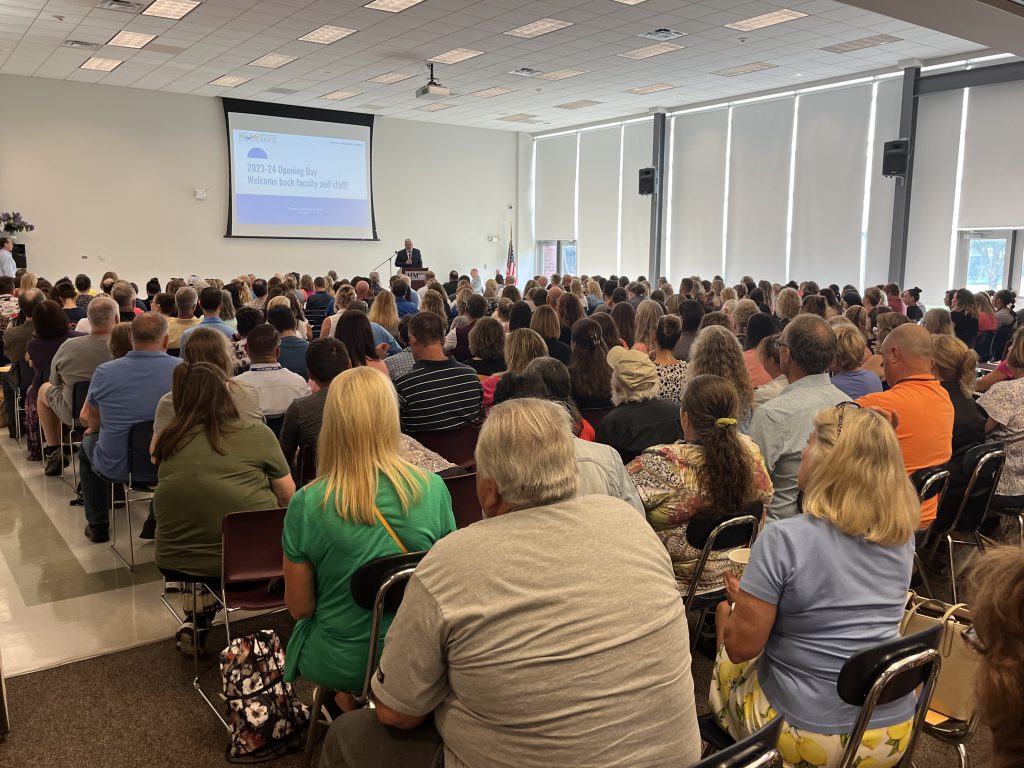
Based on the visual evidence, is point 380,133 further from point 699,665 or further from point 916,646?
point 916,646

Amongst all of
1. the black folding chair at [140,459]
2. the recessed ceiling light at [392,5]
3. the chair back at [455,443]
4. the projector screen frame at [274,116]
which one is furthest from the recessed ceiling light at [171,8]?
the chair back at [455,443]

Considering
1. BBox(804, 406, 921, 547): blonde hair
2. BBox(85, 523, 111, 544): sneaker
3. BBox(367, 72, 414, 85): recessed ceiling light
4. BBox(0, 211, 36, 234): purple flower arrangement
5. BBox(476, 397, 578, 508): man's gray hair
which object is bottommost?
BBox(85, 523, 111, 544): sneaker

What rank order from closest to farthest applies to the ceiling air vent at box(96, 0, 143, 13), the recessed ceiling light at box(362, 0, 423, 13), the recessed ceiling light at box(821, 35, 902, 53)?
the ceiling air vent at box(96, 0, 143, 13) → the recessed ceiling light at box(362, 0, 423, 13) → the recessed ceiling light at box(821, 35, 902, 53)

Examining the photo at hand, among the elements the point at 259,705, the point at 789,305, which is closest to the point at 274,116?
the point at 789,305

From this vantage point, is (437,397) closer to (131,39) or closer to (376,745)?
(376,745)

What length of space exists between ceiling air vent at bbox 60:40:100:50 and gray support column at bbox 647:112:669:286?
10098mm

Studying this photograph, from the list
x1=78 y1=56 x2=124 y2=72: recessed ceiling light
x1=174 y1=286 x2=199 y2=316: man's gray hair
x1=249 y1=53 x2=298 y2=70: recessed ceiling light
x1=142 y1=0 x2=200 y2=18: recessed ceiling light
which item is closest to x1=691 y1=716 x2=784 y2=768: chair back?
x1=174 y1=286 x2=199 y2=316: man's gray hair

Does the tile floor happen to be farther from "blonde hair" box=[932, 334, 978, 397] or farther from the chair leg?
"blonde hair" box=[932, 334, 978, 397]

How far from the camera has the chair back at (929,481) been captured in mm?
3316

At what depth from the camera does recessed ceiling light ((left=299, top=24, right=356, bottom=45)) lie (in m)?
10.3

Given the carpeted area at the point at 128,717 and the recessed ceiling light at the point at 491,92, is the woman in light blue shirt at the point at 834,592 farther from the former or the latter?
the recessed ceiling light at the point at 491,92

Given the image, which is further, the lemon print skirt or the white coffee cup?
the white coffee cup

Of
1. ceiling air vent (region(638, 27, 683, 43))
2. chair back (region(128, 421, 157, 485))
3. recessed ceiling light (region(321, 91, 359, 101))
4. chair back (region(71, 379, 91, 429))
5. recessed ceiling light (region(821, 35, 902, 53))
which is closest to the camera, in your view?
chair back (region(128, 421, 157, 485))

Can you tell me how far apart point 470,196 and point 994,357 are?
12820mm
